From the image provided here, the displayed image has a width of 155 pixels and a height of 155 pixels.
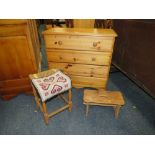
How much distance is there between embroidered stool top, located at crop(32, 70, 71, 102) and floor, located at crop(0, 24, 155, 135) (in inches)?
21.5

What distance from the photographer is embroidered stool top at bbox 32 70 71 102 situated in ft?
5.90

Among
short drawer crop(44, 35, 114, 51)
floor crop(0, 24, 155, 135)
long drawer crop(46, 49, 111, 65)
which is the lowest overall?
floor crop(0, 24, 155, 135)

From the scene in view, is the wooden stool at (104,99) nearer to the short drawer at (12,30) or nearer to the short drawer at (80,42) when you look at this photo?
the short drawer at (80,42)

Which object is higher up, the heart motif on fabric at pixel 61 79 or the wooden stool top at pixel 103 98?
the heart motif on fabric at pixel 61 79

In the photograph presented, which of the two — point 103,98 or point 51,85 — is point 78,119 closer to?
point 103,98

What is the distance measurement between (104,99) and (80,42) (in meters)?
0.96

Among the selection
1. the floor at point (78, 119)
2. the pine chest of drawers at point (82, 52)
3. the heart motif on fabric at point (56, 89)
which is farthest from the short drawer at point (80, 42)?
the floor at point (78, 119)

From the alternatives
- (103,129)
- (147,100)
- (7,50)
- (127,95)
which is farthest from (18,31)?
(147,100)

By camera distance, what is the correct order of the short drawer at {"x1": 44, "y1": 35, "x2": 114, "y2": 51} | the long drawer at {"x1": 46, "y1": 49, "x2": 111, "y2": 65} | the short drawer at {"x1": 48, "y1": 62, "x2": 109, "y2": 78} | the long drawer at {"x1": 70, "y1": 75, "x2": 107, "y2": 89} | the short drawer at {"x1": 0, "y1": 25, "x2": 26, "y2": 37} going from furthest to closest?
the long drawer at {"x1": 70, "y1": 75, "x2": 107, "y2": 89} → the short drawer at {"x1": 48, "y1": 62, "x2": 109, "y2": 78} → the long drawer at {"x1": 46, "y1": 49, "x2": 111, "y2": 65} → the short drawer at {"x1": 44, "y1": 35, "x2": 114, "y2": 51} → the short drawer at {"x1": 0, "y1": 25, "x2": 26, "y2": 37}

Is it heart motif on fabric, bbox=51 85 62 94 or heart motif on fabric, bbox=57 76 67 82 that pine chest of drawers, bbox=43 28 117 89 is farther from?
heart motif on fabric, bbox=51 85 62 94

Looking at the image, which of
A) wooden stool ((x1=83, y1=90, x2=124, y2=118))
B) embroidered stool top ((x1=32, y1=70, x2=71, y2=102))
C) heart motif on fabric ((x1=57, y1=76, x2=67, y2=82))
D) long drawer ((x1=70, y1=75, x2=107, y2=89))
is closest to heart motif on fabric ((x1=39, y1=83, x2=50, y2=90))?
embroidered stool top ((x1=32, y1=70, x2=71, y2=102))

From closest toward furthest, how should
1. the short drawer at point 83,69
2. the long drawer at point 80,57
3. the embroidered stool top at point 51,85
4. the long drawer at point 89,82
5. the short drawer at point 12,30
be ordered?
1. the embroidered stool top at point 51,85
2. the short drawer at point 12,30
3. the long drawer at point 80,57
4. the short drawer at point 83,69
5. the long drawer at point 89,82

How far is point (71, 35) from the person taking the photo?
207 cm

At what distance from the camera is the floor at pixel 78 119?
201 centimetres
